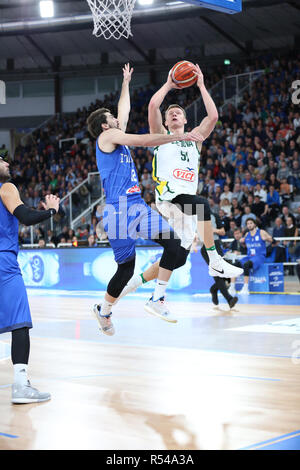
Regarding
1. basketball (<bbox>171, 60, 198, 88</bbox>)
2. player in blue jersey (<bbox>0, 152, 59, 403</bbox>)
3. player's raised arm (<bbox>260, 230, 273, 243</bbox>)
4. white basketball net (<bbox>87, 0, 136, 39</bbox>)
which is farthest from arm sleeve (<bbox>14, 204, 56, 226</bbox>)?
player's raised arm (<bbox>260, 230, 273, 243</bbox>)

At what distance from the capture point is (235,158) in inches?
767

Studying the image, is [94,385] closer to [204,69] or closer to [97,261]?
[97,261]

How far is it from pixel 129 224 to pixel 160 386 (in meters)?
1.66

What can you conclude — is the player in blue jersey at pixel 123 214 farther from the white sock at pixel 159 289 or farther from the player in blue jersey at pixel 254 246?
the player in blue jersey at pixel 254 246

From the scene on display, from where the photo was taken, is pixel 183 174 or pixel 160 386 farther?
pixel 183 174

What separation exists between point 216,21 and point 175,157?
21839 millimetres

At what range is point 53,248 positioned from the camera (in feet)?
56.2

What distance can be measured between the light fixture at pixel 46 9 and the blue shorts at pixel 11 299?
20562 mm

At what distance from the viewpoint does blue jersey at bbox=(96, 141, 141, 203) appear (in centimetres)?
602

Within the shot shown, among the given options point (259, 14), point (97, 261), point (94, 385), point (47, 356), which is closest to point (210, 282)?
point (97, 261)

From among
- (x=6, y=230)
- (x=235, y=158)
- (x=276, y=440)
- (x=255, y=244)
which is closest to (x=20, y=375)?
(x=6, y=230)

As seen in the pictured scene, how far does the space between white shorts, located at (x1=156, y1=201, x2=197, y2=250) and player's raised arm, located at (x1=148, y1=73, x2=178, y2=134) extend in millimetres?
799

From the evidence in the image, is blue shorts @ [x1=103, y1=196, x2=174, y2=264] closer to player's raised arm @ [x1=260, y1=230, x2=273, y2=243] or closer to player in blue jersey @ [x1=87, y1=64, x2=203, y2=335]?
player in blue jersey @ [x1=87, y1=64, x2=203, y2=335]

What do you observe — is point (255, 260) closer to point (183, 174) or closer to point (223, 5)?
point (223, 5)
